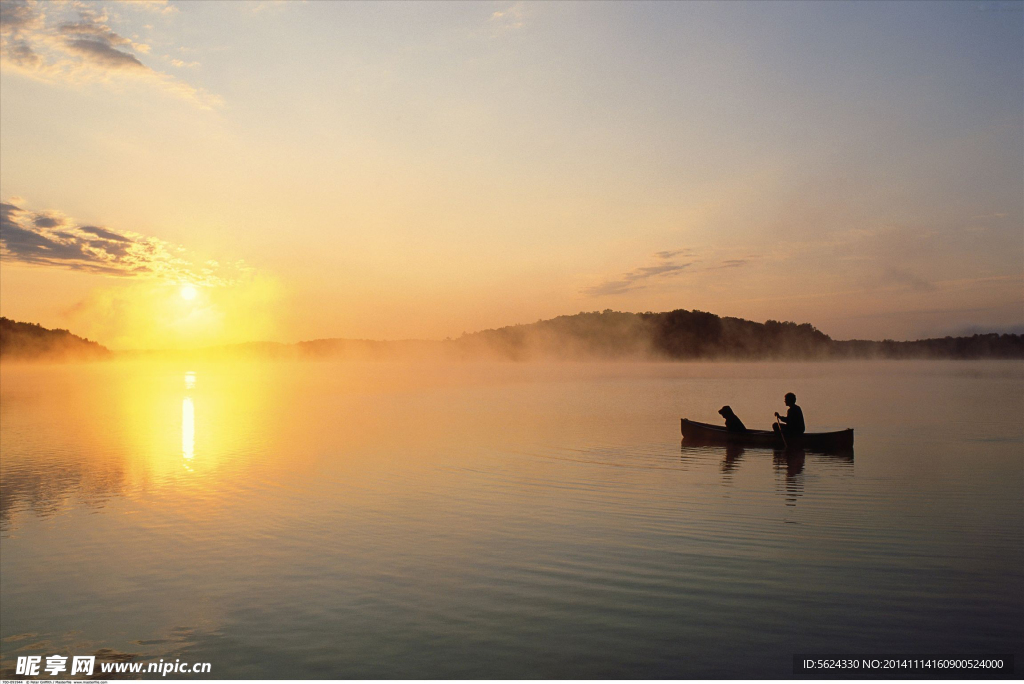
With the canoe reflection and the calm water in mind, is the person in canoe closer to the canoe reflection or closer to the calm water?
the canoe reflection

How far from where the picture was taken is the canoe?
26.9m

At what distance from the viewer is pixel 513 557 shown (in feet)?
44.5

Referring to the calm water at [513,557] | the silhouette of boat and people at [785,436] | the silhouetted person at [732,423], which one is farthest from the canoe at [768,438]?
the calm water at [513,557]

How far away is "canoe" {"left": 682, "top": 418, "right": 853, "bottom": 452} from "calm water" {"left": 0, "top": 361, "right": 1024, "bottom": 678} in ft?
2.30

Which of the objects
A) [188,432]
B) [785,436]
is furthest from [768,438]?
[188,432]

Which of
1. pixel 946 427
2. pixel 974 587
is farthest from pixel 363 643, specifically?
pixel 946 427

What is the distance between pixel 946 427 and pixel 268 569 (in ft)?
126

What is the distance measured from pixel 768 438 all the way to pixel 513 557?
18.5 m

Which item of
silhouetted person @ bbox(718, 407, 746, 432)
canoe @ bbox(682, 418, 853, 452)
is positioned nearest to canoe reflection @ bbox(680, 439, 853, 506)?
canoe @ bbox(682, 418, 853, 452)

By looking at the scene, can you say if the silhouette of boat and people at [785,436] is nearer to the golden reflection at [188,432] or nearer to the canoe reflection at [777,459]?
the canoe reflection at [777,459]

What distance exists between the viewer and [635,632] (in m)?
9.57

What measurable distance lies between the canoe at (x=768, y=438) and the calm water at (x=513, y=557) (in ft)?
2.30

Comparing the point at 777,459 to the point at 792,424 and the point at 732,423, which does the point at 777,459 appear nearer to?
the point at 792,424

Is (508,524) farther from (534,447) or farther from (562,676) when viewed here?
(534,447)
